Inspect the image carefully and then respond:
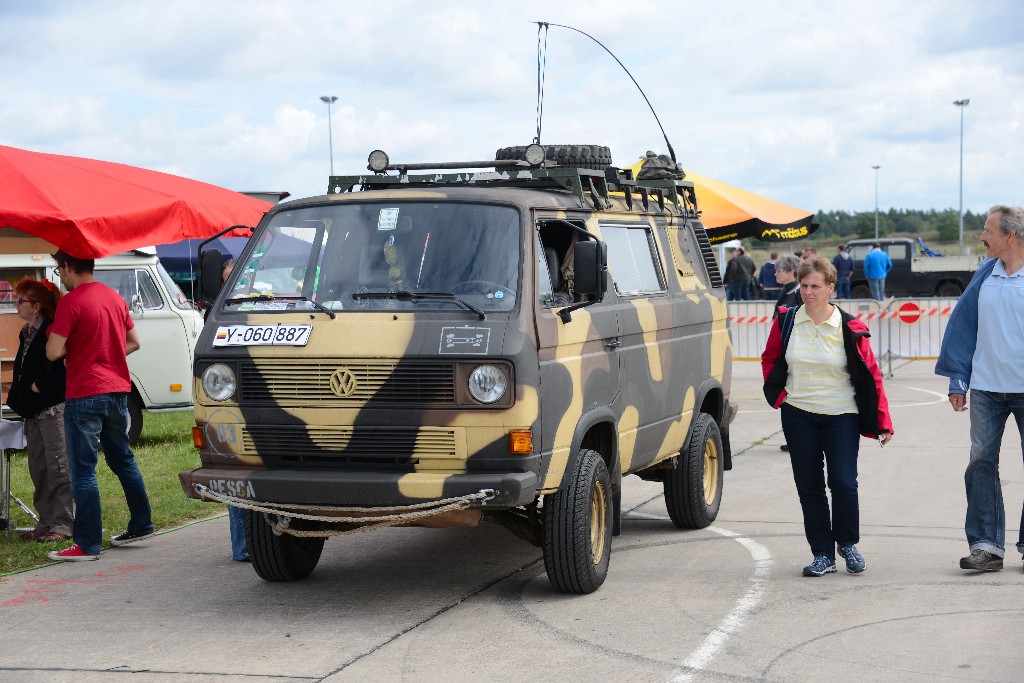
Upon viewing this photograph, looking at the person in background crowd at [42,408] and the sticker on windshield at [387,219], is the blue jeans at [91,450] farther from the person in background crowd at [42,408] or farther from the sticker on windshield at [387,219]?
the sticker on windshield at [387,219]

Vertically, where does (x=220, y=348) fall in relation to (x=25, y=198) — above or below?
below

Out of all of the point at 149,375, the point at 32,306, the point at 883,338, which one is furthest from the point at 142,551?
the point at 883,338

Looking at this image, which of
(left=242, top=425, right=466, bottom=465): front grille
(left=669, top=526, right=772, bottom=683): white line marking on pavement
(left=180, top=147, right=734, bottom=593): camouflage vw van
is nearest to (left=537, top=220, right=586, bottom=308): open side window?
(left=180, top=147, right=734, bottom=593): camouflage vw van

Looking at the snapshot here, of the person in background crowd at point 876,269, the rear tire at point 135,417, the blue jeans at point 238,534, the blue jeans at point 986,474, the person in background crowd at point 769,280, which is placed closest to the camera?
the blue jeans at point 986,474

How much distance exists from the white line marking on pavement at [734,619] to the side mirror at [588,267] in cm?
183

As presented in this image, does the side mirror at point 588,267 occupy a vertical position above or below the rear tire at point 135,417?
above

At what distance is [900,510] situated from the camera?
9695mm

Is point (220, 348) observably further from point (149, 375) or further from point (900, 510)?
point (149, 375)

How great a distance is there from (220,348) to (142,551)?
2563 mm

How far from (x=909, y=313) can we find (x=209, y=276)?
16.7 metres

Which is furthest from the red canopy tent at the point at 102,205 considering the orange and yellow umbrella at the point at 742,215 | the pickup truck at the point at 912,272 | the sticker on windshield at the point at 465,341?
the pickup truck at the point at 912,272

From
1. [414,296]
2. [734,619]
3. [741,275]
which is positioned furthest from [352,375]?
[741,275]

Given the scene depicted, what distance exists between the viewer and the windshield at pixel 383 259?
6.90m

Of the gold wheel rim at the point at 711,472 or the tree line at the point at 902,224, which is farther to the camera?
the tree line at the point at 902,224
